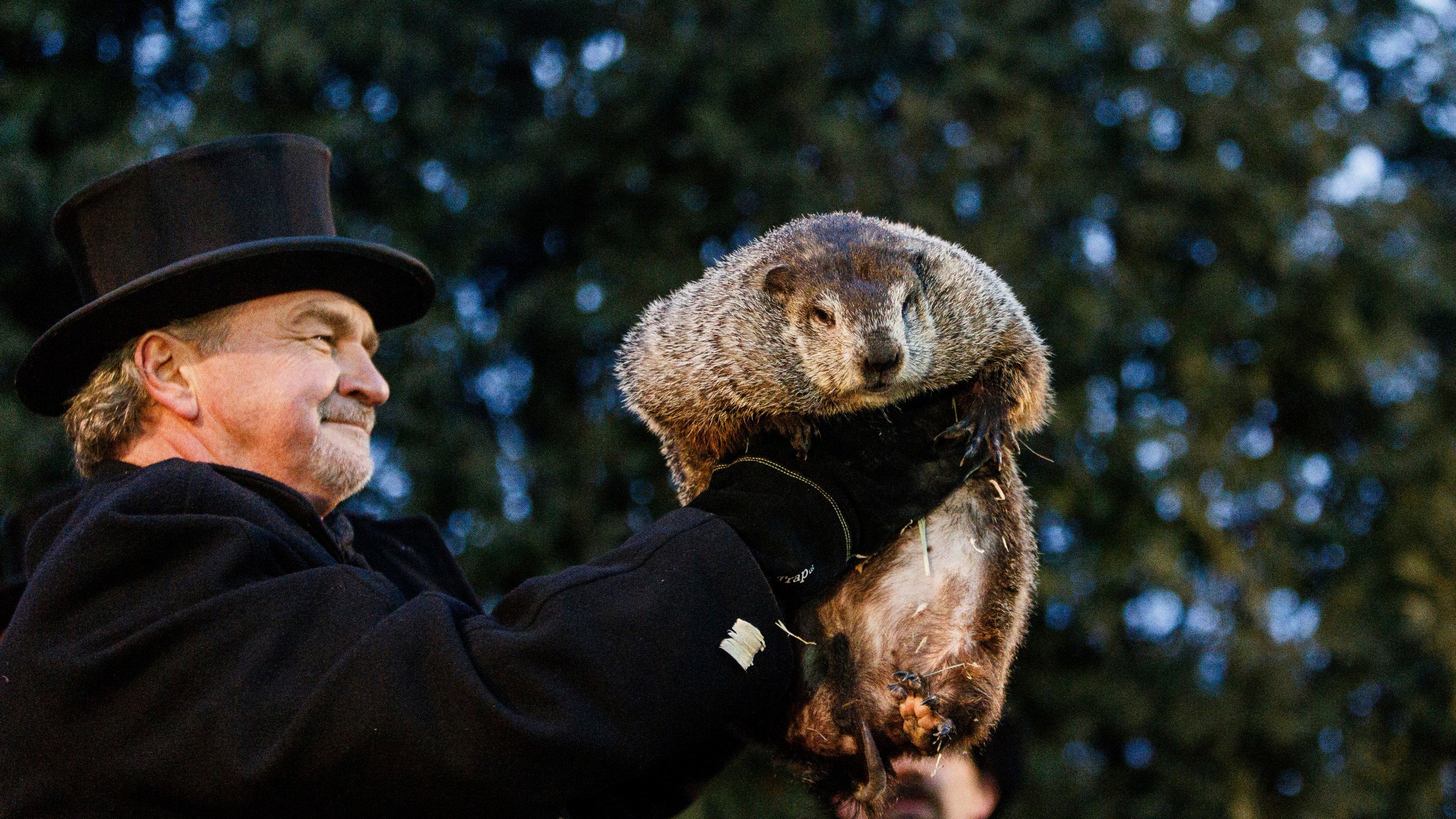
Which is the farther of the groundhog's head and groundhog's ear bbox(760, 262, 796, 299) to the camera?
groundhog's ear bbox(760, 262, 796, 299)

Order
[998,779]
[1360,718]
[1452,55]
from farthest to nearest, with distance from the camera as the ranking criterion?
[1452,55]
[1360,718]
[998,779]

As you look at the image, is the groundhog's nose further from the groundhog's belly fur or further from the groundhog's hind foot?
the groundhog's hind foot

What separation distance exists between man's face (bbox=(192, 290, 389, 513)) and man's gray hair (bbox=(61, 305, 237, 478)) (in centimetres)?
3

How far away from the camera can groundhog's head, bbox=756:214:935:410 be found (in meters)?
2.50

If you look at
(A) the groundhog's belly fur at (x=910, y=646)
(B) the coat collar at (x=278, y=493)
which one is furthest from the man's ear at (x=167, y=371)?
(A) the groundhog's belly fur at (x=910, y=646)

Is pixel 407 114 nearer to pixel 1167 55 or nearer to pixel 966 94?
pixel 966 94

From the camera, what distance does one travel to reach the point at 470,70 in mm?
7609

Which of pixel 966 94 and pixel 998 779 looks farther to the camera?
pixel 966 94

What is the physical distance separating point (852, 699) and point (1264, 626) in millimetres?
5225

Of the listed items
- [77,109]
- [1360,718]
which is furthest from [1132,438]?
[77,109]

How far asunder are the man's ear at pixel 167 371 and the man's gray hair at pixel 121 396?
12mm

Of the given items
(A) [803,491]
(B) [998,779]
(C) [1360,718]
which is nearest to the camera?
(A) [803,491]

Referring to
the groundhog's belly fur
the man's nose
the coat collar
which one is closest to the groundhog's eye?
the groundhog's belly fur

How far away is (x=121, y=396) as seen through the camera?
2516 mm
